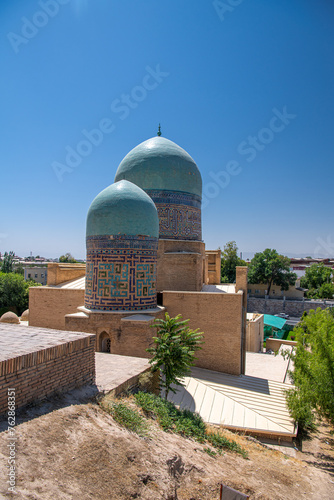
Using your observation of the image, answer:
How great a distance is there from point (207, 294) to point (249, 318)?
24.9 feet

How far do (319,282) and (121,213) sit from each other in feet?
94.1

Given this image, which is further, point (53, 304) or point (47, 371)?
point (53, 304)

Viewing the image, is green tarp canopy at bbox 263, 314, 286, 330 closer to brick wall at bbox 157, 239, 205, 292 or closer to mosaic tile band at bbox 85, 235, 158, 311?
brick wall at bbox 157, 239, 205, 292

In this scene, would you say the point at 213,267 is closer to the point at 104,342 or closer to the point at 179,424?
the point at 104,342

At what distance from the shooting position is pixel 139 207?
972cm

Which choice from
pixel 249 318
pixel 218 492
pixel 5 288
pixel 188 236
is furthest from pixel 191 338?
pixel 5 288

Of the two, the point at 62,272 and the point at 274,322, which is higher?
the point at 62,272

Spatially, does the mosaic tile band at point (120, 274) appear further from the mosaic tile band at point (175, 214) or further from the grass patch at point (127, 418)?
the grass patch at point (127, 418)

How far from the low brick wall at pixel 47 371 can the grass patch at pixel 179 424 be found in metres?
0.86

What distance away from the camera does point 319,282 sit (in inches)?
1299

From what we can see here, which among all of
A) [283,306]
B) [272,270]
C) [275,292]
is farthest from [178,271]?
[275,292]

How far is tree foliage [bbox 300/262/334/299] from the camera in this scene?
3070 cm

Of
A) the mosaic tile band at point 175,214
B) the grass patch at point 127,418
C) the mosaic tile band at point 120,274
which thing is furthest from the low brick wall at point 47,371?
the mosaic tile band at point 175,214

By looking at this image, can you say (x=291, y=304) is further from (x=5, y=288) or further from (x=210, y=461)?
(x=210, y=461)
